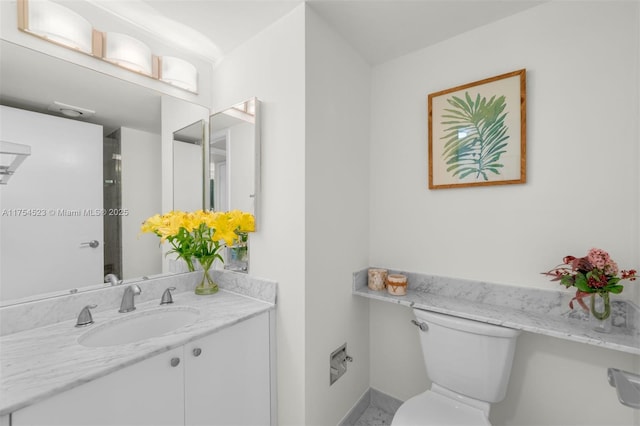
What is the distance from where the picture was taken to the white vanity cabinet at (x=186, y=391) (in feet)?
2.55

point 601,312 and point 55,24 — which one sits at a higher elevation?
point 55,24

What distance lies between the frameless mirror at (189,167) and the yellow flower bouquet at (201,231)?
0.30 feet

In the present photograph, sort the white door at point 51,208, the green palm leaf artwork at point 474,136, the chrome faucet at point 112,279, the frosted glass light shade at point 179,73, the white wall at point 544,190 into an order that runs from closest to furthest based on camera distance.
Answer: the white door at point 51,208 → the white wall at point 544,190 → the chrome faucet at point 112,279 → the green palm leaf artwork at point 474,136 → the frosted glass light shade at point 179,73

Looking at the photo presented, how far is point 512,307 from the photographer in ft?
4.42

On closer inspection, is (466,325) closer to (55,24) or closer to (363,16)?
(363,16)

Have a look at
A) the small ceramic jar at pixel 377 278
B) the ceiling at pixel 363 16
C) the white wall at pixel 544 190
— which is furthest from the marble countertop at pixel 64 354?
the ceiling at pixel 363 16

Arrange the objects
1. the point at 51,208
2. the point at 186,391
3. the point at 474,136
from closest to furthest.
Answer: the point at 186,391, the point at 51,208, the point at 474,136

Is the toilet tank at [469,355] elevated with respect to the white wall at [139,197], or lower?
lower

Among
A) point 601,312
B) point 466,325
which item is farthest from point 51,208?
point 601,312

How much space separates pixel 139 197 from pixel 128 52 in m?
0.72

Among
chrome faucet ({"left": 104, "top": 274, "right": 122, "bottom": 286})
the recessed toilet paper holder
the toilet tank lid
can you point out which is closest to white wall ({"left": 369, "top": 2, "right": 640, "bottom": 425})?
the toilet tank lid

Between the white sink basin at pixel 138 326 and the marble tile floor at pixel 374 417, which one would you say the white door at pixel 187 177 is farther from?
the marble tile floor at pixel 374 417

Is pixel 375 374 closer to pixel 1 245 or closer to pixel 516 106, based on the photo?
pixel 516 106

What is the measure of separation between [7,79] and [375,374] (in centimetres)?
240
